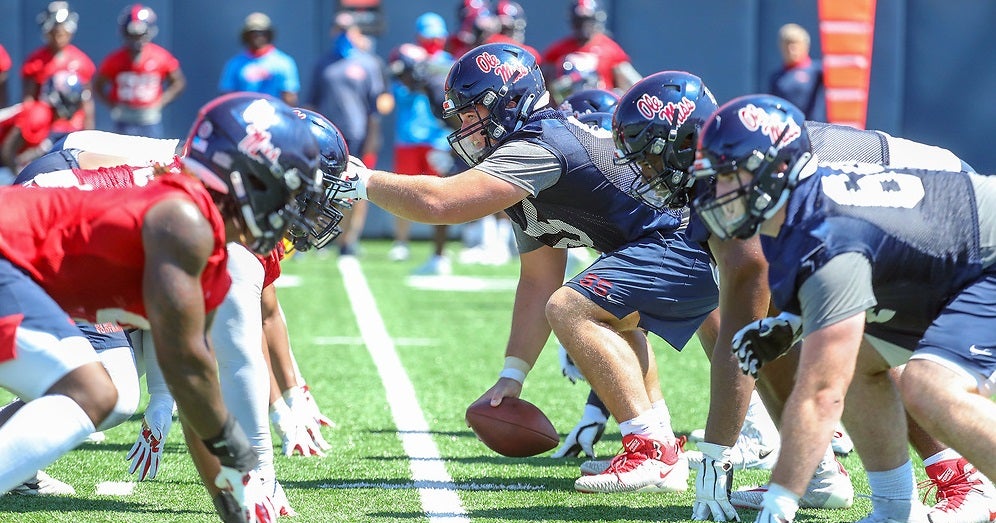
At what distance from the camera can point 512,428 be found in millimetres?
4871

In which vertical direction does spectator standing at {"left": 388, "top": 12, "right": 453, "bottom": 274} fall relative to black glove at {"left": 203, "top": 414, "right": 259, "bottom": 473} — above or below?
below

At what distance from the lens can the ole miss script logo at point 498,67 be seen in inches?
189

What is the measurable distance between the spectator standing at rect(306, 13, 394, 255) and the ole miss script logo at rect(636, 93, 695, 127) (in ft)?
27.2

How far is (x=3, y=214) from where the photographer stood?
321 centimetres

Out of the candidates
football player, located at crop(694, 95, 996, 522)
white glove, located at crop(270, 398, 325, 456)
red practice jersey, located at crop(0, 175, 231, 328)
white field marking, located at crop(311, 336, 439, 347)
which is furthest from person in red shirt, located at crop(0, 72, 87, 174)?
football player, located at crop(694, 95, 996, 522)

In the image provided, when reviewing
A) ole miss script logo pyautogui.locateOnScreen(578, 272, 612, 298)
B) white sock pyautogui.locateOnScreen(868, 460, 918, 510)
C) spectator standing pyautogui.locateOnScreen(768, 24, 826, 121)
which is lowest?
spectator standing pyautogui.locateOnScreen(768, 24, 826, 121)

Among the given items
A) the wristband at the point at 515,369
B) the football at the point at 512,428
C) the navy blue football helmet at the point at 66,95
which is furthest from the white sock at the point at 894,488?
the navy blue football helmet at the point at 66,95

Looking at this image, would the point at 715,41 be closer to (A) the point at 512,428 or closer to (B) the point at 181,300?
(A) the point at 512,428


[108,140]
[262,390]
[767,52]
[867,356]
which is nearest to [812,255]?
[867,356]

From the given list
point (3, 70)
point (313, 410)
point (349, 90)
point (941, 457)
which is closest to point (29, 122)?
point (3, 70)

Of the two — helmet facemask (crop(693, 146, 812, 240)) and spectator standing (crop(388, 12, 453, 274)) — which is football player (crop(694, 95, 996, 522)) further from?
spectator standing (crop(388, 12, 453, 274))

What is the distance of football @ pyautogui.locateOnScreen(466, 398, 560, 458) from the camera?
4871 mm

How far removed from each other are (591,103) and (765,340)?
230 centimetres

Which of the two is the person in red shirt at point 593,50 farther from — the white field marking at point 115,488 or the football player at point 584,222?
the white field marking at point 115,488
